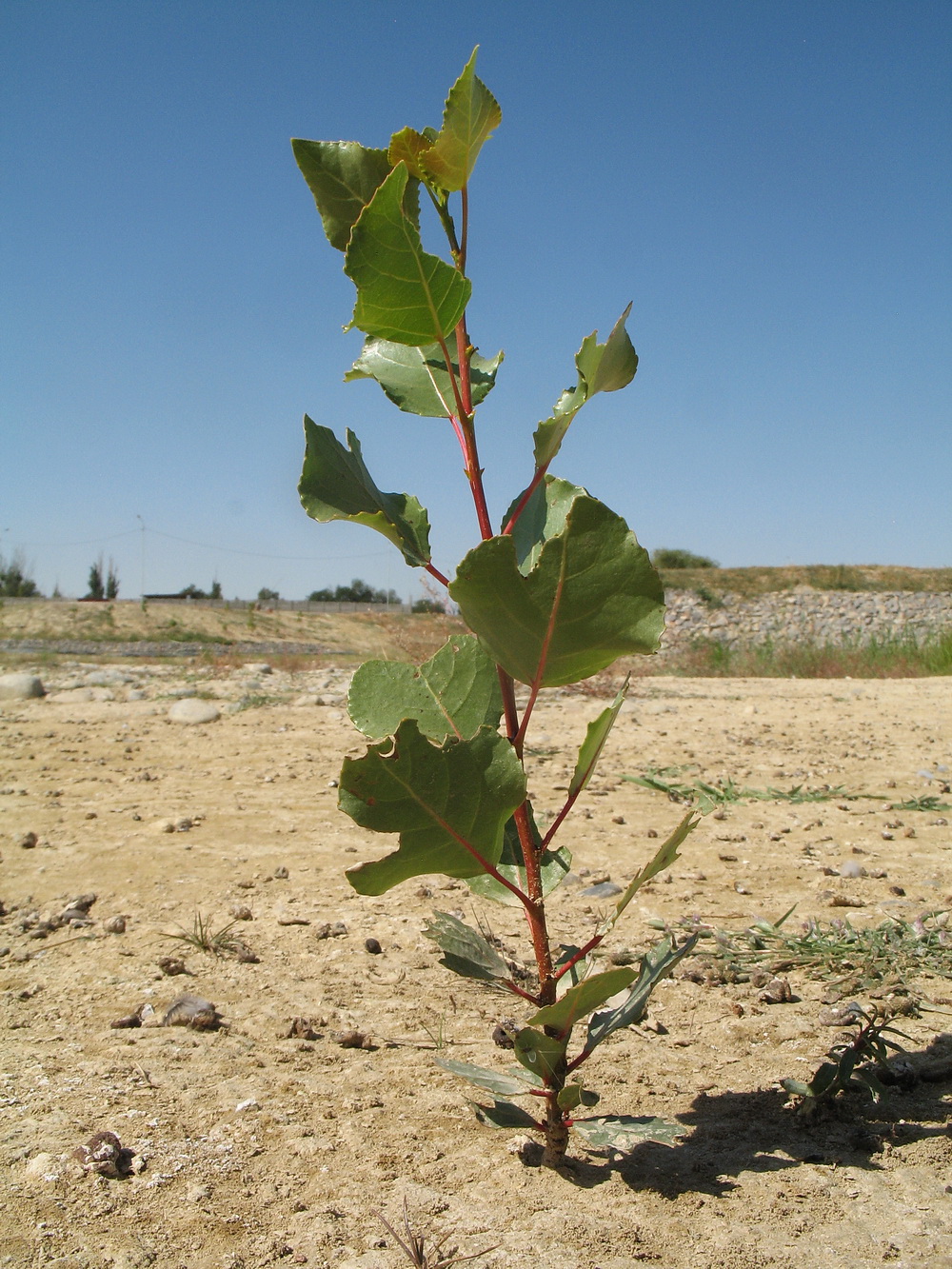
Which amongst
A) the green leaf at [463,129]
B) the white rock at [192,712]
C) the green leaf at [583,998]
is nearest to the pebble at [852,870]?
the green leaf at [583,998]

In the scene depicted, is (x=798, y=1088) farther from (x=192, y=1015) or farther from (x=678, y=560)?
(x=678, y=560)

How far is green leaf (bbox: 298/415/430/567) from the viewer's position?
138 centimetres

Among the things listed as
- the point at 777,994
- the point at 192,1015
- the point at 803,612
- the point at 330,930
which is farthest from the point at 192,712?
the point at 803,612

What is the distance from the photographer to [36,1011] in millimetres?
2027

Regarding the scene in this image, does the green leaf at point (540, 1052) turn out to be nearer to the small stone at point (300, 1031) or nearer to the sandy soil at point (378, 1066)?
the sandy soil at point (378, 1066)

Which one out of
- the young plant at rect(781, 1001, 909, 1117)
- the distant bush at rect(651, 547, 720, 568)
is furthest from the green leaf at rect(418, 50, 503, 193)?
the distant bush at rect(651, 547, 720, 568)

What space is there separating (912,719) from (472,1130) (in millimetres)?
6152

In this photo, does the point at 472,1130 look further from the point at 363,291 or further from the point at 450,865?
the point at 363,291

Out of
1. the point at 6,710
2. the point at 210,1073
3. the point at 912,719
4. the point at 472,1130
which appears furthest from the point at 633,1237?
the point at 6,710

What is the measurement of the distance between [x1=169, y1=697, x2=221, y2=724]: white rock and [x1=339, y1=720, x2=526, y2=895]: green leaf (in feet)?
18.8

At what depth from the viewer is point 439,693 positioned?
1436mm

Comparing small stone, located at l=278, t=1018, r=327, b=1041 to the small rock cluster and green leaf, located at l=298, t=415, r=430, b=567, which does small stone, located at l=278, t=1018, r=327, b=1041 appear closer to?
green leaf, located at l=298, t=415, r=430, b=567

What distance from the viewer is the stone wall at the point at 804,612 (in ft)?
74.0

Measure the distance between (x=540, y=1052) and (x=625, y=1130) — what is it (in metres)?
0.19
